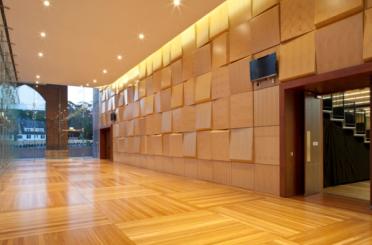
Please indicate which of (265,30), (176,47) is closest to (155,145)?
(176,47)

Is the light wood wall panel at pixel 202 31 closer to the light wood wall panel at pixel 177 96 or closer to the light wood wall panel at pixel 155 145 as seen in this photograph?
the light wood wall panel at pixel 177 96

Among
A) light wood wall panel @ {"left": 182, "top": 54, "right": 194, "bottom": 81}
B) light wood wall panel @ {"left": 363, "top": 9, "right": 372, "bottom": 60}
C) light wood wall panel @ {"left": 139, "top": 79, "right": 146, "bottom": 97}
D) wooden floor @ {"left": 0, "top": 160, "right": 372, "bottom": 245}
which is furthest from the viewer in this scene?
light wood wall panel @ {"left": 139, "top": 79, "right": 146, "bottom": 97}

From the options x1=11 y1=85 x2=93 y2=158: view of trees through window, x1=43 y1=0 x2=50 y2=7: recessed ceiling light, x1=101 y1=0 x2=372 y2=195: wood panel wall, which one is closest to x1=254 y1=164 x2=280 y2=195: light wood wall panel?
x1=101 y1=0 x2=372 y2=195: wood panel wall

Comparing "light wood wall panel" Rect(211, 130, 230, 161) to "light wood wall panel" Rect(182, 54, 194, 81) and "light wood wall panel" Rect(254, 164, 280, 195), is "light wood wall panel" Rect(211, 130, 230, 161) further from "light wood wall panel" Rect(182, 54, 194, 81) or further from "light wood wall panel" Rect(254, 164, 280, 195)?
"light wood wall panel" Rect(182, 54, 194, 81)

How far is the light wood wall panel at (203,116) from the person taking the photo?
7.64 meters

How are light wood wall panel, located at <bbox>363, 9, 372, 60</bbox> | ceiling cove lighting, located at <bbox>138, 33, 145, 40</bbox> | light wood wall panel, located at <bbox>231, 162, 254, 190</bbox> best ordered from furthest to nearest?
ceiling cove lighting, located at <bbox>138, 33, 145, 40</bbox>
light wood wall panel, located at <bbox>231, 162, 254, 190</bbox>
light wood wall panel, located at <bbox>363, 9, 372, 60</bbox>

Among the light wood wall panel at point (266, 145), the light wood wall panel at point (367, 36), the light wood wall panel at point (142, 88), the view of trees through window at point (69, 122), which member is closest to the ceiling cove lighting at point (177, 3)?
the light wood wall panel at point (266, 145)

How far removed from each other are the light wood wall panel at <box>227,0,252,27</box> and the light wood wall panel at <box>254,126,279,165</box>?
99.9 inches

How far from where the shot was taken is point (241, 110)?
6.55m

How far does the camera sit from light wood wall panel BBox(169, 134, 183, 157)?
354 inches

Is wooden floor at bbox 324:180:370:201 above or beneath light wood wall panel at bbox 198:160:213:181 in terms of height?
beneath

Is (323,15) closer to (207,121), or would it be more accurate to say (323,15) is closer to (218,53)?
(218,53)

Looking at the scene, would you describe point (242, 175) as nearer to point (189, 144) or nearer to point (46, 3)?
point (189, 144)

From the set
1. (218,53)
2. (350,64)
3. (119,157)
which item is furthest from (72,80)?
(350,64)
